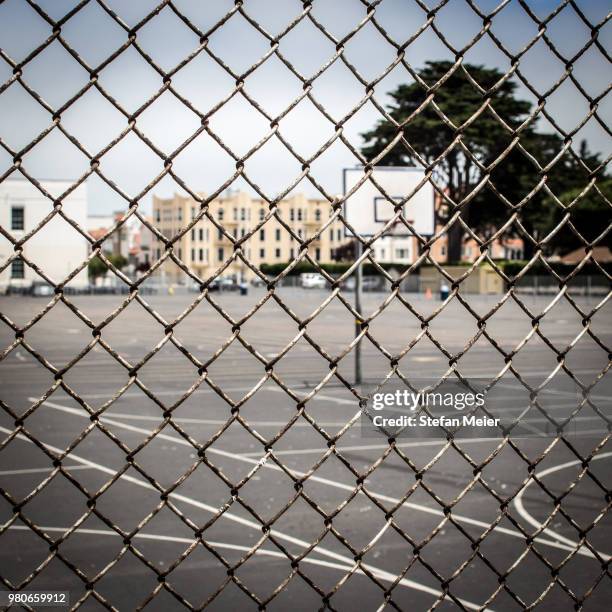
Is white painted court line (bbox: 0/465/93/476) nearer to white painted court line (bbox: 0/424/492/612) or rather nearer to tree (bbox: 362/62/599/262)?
white painted court line (bbox: 0/424/492/612)

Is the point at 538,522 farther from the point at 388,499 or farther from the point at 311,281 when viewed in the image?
the point at 311,281

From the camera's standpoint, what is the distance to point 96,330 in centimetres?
159

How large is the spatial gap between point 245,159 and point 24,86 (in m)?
0.46

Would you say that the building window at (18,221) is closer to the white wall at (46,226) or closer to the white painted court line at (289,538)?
the white wall at (46,226)

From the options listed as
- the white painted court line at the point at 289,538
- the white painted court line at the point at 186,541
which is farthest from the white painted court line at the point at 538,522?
the white painted court line at the point at 186,541

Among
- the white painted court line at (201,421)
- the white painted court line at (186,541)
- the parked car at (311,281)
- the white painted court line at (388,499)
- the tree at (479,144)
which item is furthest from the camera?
the parked car at (311,281)

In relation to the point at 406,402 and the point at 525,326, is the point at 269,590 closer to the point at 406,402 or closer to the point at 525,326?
the point at 406,402

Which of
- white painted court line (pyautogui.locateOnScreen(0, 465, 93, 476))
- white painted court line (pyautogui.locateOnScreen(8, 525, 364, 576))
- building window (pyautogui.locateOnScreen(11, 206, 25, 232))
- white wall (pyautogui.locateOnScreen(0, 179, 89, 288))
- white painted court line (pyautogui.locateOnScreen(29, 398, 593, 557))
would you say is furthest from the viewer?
white painted court line (pyautogui.locateOnScreen(0, 465, 93, 476))

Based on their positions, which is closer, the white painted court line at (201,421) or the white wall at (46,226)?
the white wall at (46,226)

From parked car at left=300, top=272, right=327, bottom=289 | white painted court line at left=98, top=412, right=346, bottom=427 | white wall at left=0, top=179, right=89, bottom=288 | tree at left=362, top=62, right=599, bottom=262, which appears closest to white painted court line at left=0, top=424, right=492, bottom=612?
white wall at left=0, top=179, right=89, bottom=288

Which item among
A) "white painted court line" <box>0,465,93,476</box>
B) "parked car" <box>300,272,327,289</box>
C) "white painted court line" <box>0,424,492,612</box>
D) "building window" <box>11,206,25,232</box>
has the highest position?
"building window" <box>11,206,25,232</box>

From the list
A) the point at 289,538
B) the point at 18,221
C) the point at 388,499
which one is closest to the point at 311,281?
the point at 388,499

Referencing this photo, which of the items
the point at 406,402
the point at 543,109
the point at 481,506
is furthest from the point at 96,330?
the point at 481,506

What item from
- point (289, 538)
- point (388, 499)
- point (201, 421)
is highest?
point (289, 538)
